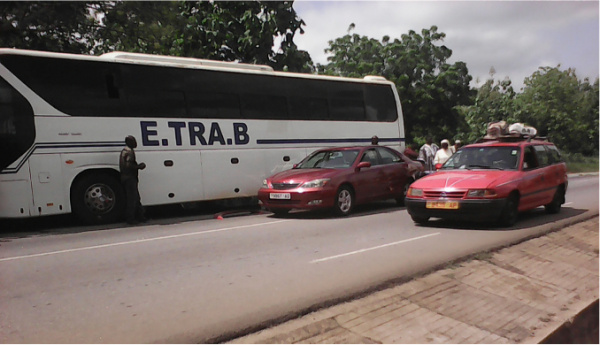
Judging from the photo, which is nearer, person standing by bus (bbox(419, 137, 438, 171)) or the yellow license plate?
the yellow license plate

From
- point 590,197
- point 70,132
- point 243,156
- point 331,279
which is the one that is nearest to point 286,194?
point 243,156

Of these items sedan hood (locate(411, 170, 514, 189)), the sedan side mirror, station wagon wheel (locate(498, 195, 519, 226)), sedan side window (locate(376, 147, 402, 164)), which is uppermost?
sedan side window (locate(376, 147, 402, 164))

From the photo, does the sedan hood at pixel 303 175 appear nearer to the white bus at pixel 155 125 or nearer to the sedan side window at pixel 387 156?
the sedan side window at pixel 387 156

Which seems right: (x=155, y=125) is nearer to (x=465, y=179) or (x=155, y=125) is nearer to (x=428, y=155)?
(x=465, y=179)

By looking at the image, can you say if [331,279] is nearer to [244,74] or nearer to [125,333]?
[125,333]

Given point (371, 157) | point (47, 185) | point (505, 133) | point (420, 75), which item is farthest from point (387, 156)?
point (420, 75)

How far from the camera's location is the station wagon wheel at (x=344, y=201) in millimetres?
10938

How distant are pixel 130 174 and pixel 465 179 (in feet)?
21.6

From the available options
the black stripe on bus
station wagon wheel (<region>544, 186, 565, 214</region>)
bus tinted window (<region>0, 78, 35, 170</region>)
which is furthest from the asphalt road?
the black stripe on bus

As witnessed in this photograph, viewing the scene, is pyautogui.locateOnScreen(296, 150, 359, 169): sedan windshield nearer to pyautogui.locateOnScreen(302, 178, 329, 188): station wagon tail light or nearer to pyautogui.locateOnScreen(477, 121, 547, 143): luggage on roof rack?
pyautogui.locateOnScreen(302, 178, 329, 188): station wagon tail light

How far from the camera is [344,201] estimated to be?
11.1m

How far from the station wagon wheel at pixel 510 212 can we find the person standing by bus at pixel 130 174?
23.3ft

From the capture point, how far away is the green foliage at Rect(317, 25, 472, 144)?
34156 mm

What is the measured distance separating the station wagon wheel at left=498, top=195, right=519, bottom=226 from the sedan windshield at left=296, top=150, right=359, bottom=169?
362 cm
